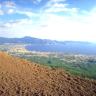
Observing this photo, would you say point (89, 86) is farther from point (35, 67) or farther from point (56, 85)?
point (35, 67)

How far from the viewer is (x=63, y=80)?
23.0 m

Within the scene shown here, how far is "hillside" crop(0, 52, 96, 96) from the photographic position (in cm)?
2017

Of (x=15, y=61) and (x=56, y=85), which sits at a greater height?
(x=15, y=61)

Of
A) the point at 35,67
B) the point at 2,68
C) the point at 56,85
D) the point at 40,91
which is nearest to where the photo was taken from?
the point at 40,91

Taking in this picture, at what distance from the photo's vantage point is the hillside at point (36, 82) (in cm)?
2017

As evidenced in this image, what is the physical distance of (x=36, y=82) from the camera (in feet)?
71.6

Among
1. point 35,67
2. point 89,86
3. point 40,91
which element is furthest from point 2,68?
point 89,86

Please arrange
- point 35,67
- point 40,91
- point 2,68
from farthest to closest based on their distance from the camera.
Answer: point 35,67
point 2,68
point 40,91

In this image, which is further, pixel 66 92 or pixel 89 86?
pixel 89 86

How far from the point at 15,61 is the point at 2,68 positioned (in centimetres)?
241

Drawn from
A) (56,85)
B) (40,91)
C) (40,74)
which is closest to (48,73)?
(40,74)

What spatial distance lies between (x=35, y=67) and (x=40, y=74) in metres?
1.61

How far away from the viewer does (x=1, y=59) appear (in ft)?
82.7

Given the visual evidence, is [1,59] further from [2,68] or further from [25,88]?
[25,88]
